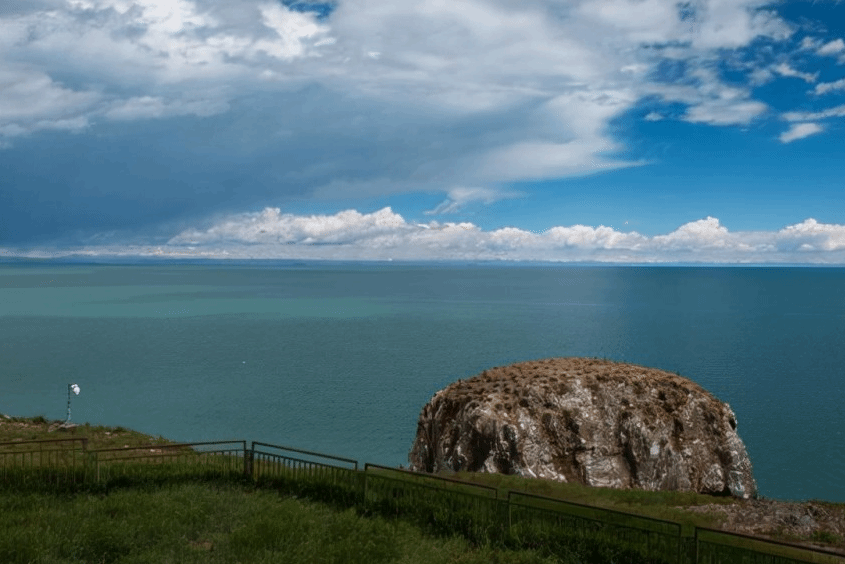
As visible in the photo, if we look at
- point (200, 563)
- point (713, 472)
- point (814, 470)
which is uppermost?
point (200, 563)

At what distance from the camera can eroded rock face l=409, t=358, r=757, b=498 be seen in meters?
26.9

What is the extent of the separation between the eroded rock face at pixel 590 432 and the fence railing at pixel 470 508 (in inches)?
238

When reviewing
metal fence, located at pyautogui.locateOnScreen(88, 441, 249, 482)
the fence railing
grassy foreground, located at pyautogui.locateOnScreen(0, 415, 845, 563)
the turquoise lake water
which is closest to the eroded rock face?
the fence railing

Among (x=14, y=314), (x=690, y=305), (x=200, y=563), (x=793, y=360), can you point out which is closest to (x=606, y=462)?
(x=200, y=563)


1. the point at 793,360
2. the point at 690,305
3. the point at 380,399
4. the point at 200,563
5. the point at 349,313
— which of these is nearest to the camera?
the point at 200,563

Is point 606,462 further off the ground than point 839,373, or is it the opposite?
point 606,462

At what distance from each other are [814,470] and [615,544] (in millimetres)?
36801

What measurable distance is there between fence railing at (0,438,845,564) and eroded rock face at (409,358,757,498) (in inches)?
238

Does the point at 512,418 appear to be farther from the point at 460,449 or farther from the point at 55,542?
the point at 55,542

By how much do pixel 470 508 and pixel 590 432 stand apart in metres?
11.9

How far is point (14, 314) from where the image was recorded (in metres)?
135

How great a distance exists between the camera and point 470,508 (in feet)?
57.1

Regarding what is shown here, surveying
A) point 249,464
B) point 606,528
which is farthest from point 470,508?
point 249,464

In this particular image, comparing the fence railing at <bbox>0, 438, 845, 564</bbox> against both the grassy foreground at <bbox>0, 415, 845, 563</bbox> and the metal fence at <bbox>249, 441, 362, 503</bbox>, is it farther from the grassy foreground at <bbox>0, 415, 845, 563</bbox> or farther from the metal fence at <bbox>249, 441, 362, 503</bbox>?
the grassy foreground at <bbox>0, 415, 845, 563</bbox>
